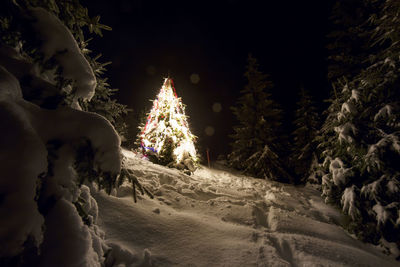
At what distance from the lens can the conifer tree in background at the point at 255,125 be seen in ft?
50.7

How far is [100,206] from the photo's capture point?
321cm

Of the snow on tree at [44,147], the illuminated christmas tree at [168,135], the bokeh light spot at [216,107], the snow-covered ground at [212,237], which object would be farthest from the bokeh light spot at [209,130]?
the snow on tree at [44,147]

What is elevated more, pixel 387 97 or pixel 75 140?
pixel 387 97

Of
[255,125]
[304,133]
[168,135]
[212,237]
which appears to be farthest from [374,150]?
[304,133]

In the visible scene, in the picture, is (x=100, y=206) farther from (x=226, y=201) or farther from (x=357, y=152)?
(x=357, y=152)

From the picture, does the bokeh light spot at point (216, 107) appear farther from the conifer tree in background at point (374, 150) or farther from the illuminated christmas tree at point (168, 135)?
the conifer tree in background at point (374, 150)

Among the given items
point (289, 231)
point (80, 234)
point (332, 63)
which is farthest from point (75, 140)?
point (332, 63)

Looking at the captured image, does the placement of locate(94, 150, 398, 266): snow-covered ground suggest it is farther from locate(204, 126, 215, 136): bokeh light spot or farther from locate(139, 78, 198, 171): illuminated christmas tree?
locate(204, 126, 215, 136): bokeh light spot

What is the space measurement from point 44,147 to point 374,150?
616cm

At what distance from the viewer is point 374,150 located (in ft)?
15.5

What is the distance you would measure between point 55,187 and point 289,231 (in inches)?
168

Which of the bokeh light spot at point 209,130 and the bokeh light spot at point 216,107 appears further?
the bokeh light spot at point 216,107

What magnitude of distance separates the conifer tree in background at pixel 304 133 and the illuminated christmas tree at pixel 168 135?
32.5ft

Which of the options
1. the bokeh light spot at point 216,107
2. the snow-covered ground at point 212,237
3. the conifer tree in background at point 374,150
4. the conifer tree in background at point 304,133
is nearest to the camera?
the snow-covered ground at point 212,237
